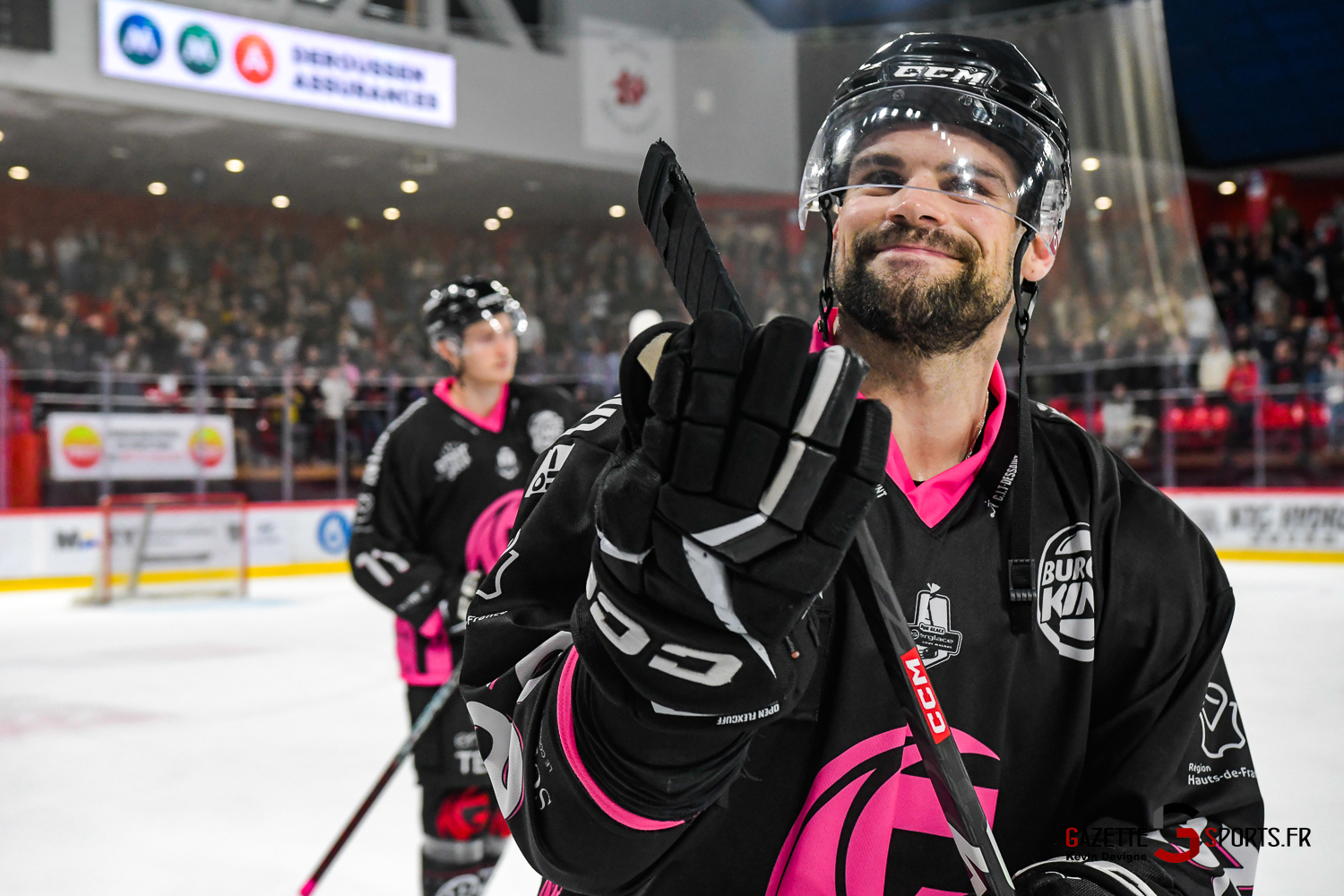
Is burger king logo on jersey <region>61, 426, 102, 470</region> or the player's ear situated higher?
the player's ear

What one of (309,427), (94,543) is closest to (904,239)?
(94,543)

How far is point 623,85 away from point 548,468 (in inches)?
508

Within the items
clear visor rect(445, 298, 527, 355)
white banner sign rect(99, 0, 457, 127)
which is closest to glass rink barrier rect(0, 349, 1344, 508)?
white banner sign rect(99, 0, 457, 127)

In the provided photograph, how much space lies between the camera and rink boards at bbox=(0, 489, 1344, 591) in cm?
817

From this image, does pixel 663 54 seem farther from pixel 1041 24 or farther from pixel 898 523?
pixel 898 523

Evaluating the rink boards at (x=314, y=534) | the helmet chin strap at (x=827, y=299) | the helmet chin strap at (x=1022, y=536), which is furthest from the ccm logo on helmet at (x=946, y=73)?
the rink boards at (x=314, y=534)

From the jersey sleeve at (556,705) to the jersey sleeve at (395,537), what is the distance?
5.90 ft

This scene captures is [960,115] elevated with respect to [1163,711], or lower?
elevated

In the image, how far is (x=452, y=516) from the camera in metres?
2.88

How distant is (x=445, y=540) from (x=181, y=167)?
37.4ft

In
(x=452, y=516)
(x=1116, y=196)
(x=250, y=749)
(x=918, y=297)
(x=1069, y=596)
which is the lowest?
(x=250, y=749)

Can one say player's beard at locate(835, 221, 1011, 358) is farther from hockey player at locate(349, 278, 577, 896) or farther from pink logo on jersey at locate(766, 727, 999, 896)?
hockey player at locate(349, 278, 577, 896)

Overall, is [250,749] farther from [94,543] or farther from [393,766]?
[94,543]

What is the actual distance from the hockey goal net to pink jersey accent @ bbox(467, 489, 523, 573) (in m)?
5.84
